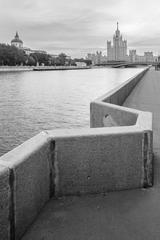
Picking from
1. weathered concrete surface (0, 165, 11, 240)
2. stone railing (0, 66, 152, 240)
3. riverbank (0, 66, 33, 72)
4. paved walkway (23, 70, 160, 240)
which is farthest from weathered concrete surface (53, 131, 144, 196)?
riverbank (0, 66, 33, 72)

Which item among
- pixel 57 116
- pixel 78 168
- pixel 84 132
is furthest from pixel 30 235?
pixel 57 116

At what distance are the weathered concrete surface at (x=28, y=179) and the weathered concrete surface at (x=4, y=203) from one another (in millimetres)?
71

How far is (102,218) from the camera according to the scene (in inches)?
133

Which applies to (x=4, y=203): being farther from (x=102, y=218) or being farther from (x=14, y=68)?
(x=14, y=68)

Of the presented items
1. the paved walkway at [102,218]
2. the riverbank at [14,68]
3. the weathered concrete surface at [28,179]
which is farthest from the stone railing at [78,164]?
the riverbank at [14,68]

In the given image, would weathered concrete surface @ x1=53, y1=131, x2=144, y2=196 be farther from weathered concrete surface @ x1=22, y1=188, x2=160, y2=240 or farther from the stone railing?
weathered concrete surface @ x1=22, y1=188, x2=160, y2=240

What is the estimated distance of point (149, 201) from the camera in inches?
148

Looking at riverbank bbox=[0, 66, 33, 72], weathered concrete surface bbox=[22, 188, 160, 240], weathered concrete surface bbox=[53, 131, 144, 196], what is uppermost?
riverbank bbox=[0, 66, 33, 72]

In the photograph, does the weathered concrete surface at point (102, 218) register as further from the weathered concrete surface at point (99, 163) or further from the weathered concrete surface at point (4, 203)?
the weathered concrete surface at point (4, 203)

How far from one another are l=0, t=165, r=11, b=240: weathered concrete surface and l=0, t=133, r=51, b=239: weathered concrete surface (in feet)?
0.23

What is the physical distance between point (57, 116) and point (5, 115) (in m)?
3.23

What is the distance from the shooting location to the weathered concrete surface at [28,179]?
292 cm

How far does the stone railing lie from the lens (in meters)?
3.15

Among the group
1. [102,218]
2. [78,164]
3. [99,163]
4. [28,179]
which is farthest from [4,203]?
[99,163]
